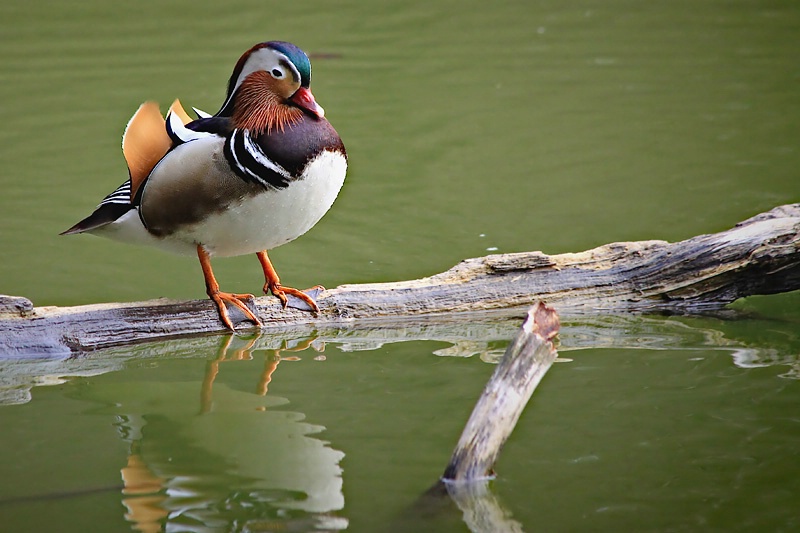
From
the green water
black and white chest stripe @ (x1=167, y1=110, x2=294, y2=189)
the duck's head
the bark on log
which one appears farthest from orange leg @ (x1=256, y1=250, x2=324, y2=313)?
the duck's head

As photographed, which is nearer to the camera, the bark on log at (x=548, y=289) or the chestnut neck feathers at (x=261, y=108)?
the chestnut neck feathers at (x=261, y=108)

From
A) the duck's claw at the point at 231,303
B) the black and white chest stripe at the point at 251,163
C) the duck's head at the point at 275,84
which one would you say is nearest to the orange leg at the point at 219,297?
the duck's claw at the point at 231,303

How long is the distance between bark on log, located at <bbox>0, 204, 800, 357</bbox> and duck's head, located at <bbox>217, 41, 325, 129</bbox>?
2.34 ft

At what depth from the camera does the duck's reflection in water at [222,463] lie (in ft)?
8.93

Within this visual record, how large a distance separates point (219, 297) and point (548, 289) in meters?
1.16

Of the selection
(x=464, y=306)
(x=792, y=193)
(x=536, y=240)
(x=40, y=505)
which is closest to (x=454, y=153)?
(x=536, y=240)

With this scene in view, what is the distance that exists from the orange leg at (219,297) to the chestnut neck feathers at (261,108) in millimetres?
517

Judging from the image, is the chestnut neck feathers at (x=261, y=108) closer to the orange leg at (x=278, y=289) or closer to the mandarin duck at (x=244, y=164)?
the mandarin duck at (x=244, y=164)

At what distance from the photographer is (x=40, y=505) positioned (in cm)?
278

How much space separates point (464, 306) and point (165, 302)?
104 cm

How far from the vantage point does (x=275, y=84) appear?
11.5 feet

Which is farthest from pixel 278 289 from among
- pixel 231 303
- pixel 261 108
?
pixel 261 108

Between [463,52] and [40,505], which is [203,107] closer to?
[463,52]

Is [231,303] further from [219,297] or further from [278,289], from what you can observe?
[278,289]
